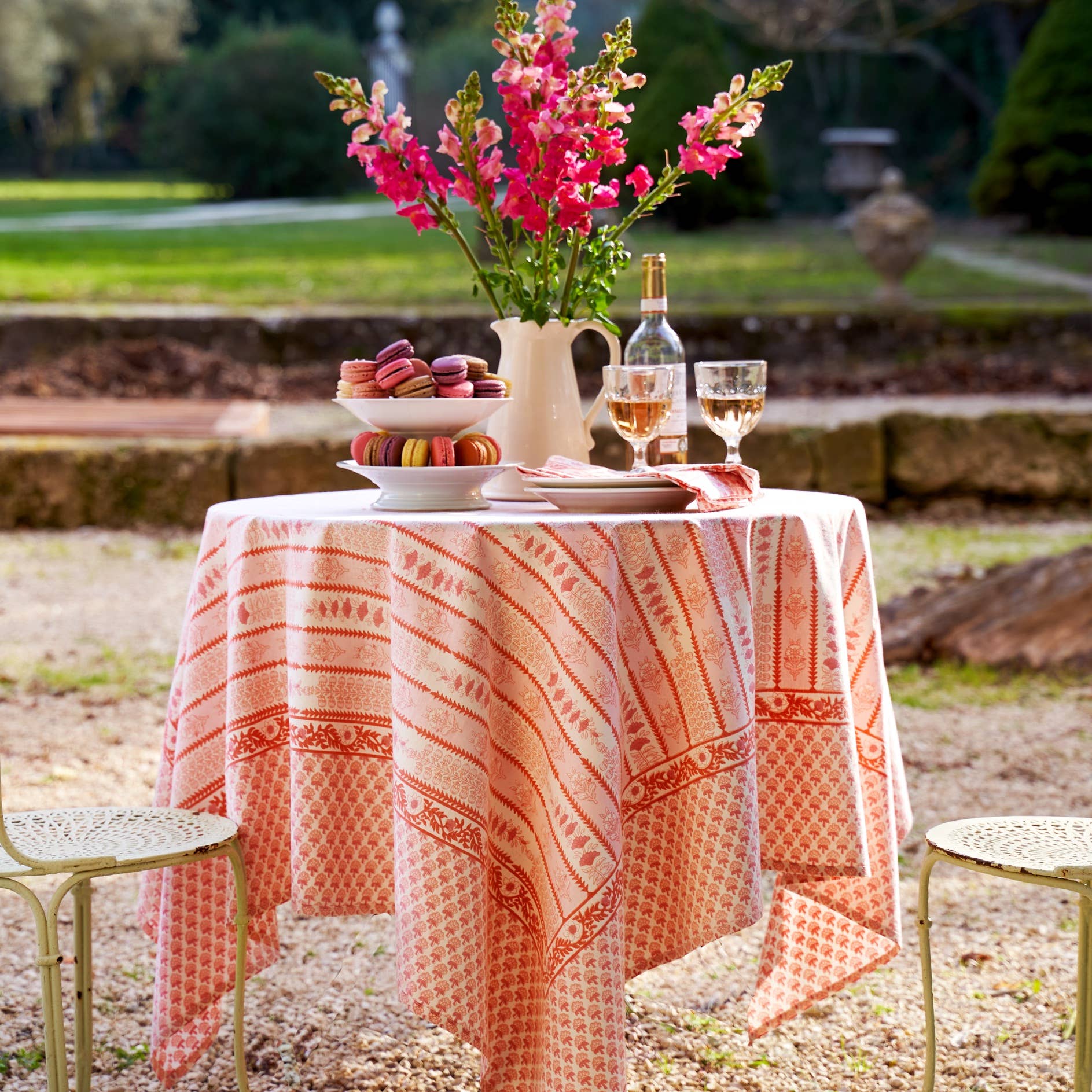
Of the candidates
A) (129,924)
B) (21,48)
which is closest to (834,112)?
(21,48)

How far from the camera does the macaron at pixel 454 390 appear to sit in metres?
2.03

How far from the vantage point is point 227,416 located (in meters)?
7.26

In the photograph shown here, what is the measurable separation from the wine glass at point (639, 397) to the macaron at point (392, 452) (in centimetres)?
30

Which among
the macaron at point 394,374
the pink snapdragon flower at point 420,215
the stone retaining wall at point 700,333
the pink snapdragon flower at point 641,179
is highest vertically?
the pink snapdragon flower at point 641,179

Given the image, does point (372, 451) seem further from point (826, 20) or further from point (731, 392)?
point (826, 20)

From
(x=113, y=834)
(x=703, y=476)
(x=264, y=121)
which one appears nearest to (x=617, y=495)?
(x=703, y=476)

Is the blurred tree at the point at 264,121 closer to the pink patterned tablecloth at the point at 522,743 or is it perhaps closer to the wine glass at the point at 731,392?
the wine glass at the point at 731,392

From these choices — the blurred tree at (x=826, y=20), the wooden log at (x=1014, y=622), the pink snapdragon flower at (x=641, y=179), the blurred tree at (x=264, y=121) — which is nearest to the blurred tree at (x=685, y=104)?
the blurred tree at (x=826, y=20)

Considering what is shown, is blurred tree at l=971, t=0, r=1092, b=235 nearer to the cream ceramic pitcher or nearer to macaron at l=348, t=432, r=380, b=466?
the cream ceramic pitcher

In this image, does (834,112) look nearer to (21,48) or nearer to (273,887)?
(21,48)

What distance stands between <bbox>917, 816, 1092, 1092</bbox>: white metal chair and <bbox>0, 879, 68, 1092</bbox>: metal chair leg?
1118 millimetres

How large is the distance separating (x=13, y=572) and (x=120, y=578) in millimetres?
451

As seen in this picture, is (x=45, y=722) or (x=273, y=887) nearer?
(x=273, y=887)

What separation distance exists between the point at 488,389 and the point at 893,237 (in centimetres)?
959
